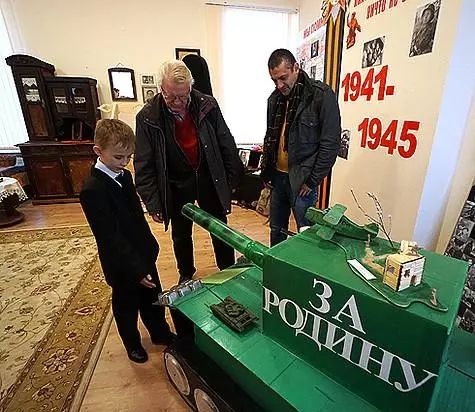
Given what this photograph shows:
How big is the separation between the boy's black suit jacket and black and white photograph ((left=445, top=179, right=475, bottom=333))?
141 centimetres

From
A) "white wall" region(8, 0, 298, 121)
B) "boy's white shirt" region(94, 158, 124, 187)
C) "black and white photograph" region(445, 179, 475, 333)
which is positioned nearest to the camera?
"boy's white shirt" region(94, 158, 124, 187)

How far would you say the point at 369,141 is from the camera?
1.77m

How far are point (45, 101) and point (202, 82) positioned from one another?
8.36 ft

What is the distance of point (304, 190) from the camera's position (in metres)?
1.55

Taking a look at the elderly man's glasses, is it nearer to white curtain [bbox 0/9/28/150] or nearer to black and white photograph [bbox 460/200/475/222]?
black and white photograph [bbox 460/200/475/222]

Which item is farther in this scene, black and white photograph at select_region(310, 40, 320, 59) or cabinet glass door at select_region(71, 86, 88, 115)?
cabinet glass door at select_region(71, 86, 88, 115)

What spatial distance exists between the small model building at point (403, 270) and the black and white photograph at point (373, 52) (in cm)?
146

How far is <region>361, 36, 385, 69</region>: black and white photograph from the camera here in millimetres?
1601

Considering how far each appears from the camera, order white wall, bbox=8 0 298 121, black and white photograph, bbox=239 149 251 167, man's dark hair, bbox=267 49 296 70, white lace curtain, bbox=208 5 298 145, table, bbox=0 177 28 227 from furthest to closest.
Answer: black and white photograph, bbox=239 149 251 167
white lace curtain, bbox=208 5 298 145
white wall, bbox=8 0 298 121
table, bbox=0 177 28 227
man's dark hair, bbox=267 49 296 70

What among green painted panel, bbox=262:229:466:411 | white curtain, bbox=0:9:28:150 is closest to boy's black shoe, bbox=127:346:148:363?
green painted panel, bbox=262:229:466:411

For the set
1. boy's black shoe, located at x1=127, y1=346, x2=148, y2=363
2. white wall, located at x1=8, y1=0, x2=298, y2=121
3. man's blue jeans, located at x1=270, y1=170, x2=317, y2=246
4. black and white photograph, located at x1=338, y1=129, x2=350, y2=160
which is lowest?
boy's black shoe, located at x1=127, y1=346, x2=148, y2=363

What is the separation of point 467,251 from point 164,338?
1492mm

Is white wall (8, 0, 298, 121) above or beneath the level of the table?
above

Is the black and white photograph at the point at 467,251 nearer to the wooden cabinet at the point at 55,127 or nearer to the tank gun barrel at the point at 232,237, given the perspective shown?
the tank gun barrel at the point at 232,237
